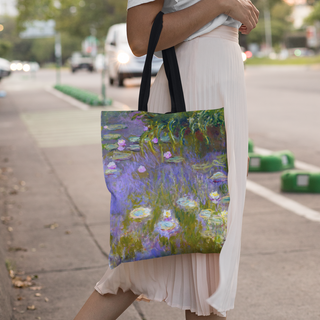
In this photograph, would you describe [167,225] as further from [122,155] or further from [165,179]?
[122,155]

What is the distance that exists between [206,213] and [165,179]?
0.17 m

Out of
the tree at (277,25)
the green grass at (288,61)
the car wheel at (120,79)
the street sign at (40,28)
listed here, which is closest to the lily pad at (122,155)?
the street sign at (40,28)

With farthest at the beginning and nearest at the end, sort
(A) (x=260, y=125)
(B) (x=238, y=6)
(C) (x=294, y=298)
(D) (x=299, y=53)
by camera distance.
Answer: (D) (x=299, y=53) → (A) (x=260, y=125) → (C) (x=294, y=298) → (B) (x=238, y=6)

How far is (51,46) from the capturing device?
117m

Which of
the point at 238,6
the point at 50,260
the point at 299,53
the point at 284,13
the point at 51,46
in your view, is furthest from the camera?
the point at 51,46

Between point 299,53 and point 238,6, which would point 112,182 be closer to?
point 238,6

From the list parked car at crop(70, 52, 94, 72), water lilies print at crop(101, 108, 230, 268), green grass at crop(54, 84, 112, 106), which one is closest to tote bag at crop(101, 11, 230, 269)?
water lilies print at crop(101, 108, 230, 268)

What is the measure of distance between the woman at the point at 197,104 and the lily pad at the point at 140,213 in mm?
237

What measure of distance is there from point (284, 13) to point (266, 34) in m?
11.0

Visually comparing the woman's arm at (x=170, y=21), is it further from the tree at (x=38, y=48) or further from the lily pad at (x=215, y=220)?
the tree at (x=38, y=48)

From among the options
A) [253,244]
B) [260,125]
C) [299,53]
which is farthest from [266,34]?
[253,244]

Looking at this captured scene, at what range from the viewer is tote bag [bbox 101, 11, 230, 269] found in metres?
1.72

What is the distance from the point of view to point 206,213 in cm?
173

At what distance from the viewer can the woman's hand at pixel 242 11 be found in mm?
1830
